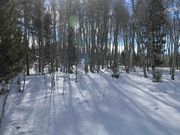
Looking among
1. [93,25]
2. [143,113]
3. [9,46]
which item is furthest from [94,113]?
[93,25]

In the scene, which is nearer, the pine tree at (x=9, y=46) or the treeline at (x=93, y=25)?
the pine tree at (x=9, y=46)

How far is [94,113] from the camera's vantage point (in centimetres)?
987

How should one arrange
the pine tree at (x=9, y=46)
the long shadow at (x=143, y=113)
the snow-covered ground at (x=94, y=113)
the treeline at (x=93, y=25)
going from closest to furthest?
the long shadow at (x=143, y=113)
the snow-covered ground at (x=94, y=113)
the pine tree at (x=9, y=46)
the treeline at (x=93, y=25)

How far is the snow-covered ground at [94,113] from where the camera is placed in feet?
26.9

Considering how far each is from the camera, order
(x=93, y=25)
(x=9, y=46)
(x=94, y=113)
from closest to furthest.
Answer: (x=9, y=46), (x=94, y=113), (x=93, y=25)

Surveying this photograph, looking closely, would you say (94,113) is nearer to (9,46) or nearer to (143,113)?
(143,113)

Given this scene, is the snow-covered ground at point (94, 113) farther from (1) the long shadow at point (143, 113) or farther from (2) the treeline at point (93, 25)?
(2) the treeline at point (93, 25)

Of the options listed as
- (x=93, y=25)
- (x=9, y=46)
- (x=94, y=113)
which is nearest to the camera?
(x=9, y=46)

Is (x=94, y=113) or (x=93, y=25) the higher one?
(x=93, y=25)

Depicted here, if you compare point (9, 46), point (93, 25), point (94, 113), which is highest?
point (93, 25)

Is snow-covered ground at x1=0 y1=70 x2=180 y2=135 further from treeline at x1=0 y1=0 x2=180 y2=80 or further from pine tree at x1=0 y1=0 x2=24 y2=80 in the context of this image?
treeline at x1=0 y1=0 x2=180 y2=80

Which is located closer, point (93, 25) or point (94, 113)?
point (94, 113)

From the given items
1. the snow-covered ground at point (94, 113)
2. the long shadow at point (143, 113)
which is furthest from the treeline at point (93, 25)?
the long shadow at point (143, 113)

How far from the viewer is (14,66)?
32.5 ft
